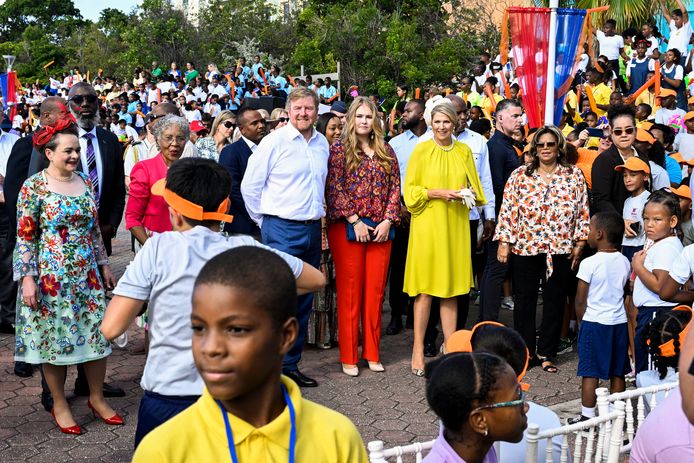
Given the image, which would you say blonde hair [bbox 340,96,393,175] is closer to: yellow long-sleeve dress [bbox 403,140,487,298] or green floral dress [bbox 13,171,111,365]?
yellow long-sleeve dress [bbox 403,140,487,298]

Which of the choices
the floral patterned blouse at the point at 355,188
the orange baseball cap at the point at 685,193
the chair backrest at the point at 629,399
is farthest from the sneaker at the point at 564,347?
the chair backrest at the point at 629,399

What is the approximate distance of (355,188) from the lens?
23.4ft

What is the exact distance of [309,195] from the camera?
6.84 meters

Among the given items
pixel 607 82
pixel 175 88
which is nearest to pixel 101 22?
pixel 175 88

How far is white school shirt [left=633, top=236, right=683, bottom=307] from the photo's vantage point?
6.02 m

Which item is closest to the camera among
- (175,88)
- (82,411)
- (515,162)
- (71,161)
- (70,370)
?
(71,161)

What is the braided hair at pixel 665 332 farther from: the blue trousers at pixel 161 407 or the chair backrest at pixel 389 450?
the blue trousers at pixel 161 407

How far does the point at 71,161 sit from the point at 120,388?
1.94 meters

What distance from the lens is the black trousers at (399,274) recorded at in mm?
8719

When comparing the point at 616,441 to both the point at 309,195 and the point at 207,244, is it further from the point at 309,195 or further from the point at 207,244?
the point at 309,195

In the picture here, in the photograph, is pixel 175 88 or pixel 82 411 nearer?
pixel 82 411

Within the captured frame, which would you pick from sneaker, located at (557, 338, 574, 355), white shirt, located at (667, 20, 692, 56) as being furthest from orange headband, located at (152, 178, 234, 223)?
white shirt, located at (667, 20, 692, 56)

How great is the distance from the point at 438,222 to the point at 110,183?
2629 millimetres

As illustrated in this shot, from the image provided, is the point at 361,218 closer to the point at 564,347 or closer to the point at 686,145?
the point at 564,347
